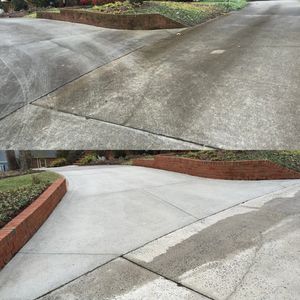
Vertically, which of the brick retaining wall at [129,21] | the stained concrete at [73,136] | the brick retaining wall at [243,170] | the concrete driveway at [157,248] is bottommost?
the brick retaining wall at [243,170]

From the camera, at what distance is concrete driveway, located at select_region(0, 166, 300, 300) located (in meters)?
3.52

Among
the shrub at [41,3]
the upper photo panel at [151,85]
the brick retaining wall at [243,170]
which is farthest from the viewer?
the shrub at [41,3]

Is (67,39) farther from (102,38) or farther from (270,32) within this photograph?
(270,32)

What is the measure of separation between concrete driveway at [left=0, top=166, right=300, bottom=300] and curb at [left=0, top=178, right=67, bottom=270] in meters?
0.09

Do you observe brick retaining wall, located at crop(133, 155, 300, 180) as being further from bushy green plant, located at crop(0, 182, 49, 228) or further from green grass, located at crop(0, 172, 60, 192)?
bushy green plant, located at crop(0, 182, 49, 228)

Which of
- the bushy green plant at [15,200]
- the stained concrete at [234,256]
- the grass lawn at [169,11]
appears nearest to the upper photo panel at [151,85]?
the grass lawn at [169,11]

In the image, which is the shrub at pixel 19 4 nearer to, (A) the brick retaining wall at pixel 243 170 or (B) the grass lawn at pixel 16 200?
(A) the brick retaining wall at pixel 243 170

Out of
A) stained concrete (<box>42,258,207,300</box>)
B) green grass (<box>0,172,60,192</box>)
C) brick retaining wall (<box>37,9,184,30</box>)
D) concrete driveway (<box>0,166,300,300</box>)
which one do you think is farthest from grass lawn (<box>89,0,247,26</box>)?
stained concrete (<box>42,258,207,300</box>)

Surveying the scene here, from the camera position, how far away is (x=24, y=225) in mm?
4676

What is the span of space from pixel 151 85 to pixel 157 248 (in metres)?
4.54

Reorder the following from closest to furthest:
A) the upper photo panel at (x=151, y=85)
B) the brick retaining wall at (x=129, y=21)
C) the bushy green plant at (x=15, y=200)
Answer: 1. the bushy green plant at (x=15, y=200)
2. the upper photo panel at (x=151, y=85)
3. the brick retaining wall at (x=129, y=21)

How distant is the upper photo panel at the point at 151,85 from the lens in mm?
6172

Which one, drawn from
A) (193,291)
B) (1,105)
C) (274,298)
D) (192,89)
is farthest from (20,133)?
(274,298)

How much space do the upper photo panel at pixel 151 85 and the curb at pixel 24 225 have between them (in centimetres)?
94
